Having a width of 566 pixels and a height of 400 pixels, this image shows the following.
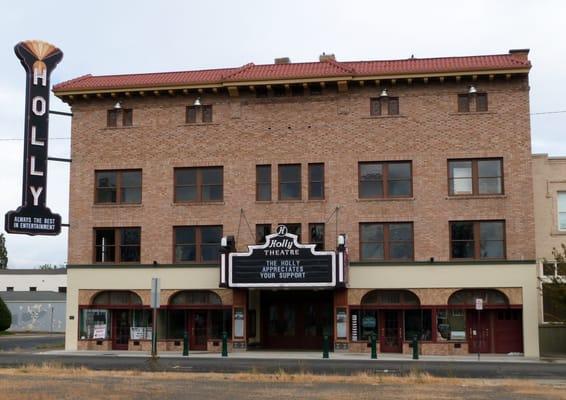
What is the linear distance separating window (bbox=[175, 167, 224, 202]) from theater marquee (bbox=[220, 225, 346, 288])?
3927 millimetres

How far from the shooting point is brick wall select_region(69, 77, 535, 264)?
43.0m

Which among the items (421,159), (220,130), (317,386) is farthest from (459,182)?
(317,386)

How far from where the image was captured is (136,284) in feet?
150

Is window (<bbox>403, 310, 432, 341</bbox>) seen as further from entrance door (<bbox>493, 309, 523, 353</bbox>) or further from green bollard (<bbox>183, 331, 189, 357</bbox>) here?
green bollard (<bbox>183, 331, 189, 357</bbox>)

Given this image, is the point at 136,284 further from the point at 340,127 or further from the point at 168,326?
the point at 340,127

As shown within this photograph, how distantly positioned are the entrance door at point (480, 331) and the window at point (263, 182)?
1172 cm

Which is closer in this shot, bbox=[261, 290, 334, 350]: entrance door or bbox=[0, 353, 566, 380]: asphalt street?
bbox=[0, 353, 566, 380]: asphalt street

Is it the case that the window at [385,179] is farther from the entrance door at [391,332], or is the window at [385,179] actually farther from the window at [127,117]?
the window at [127,117]

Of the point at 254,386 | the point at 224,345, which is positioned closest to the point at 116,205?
the point at 224,345

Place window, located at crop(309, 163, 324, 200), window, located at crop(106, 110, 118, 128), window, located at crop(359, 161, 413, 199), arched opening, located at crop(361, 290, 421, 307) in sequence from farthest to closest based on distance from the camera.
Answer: window, located at crop(106, 110, 118, 128), window, located at crop(309, 163, 324, 200), window, located at crop(359, 161, 413, 199), arched opening, located at crop(361, 290, 421, 307)

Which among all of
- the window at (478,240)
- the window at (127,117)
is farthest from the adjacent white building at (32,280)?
the window at (478,240)

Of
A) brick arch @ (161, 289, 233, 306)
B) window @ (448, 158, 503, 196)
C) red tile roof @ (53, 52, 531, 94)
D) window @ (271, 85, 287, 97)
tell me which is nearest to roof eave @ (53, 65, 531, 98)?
red tile roof @ (53, 52, 531, 94)

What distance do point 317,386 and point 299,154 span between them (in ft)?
75.2

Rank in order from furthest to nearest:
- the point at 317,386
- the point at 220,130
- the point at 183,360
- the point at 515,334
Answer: the point at 220,130
the point at 515,334
the point at 183,360
the point at 317,386
